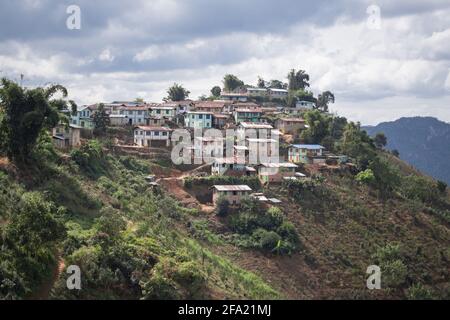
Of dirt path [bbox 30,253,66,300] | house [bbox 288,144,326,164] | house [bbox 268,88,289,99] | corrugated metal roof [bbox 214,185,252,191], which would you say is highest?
house [bbox 268,88,289,99]

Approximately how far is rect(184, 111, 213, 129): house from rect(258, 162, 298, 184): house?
1358 centimetres

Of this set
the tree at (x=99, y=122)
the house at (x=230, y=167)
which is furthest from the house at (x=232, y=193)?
the tree at (x=99, y=122)

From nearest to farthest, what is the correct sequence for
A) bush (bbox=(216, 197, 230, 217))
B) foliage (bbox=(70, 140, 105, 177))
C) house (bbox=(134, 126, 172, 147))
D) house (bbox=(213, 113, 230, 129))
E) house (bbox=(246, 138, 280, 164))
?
foliage (bbox=(70, 140, 105, 177)) → bush (bbox=(216, 197, 230, 217)) → house (bbox=(246, 138, 280, 164)) → house (bbox=(134, 126, 172, 147)) → house (bbox=(213, 113, 230, 129))

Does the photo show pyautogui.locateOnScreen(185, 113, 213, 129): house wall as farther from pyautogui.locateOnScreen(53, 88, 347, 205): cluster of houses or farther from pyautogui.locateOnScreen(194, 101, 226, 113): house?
pyautogui.locateOnScreen(194, 101, 226, 113): house

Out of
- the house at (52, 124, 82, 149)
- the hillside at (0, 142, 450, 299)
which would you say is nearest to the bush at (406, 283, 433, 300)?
the hillside at (0, 142, 450, 299)

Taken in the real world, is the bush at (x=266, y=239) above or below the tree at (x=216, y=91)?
below

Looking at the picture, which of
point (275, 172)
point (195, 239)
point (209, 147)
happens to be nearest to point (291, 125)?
point (209, 147)

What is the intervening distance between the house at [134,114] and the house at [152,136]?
562 cm

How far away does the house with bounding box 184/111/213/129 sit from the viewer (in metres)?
62.3

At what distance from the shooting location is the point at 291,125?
64188mm

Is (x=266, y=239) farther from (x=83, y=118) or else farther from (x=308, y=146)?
(x=83, y=118)

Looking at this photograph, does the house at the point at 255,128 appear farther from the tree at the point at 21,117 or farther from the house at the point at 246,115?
the tree at the point at 21,117

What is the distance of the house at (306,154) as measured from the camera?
183ft
